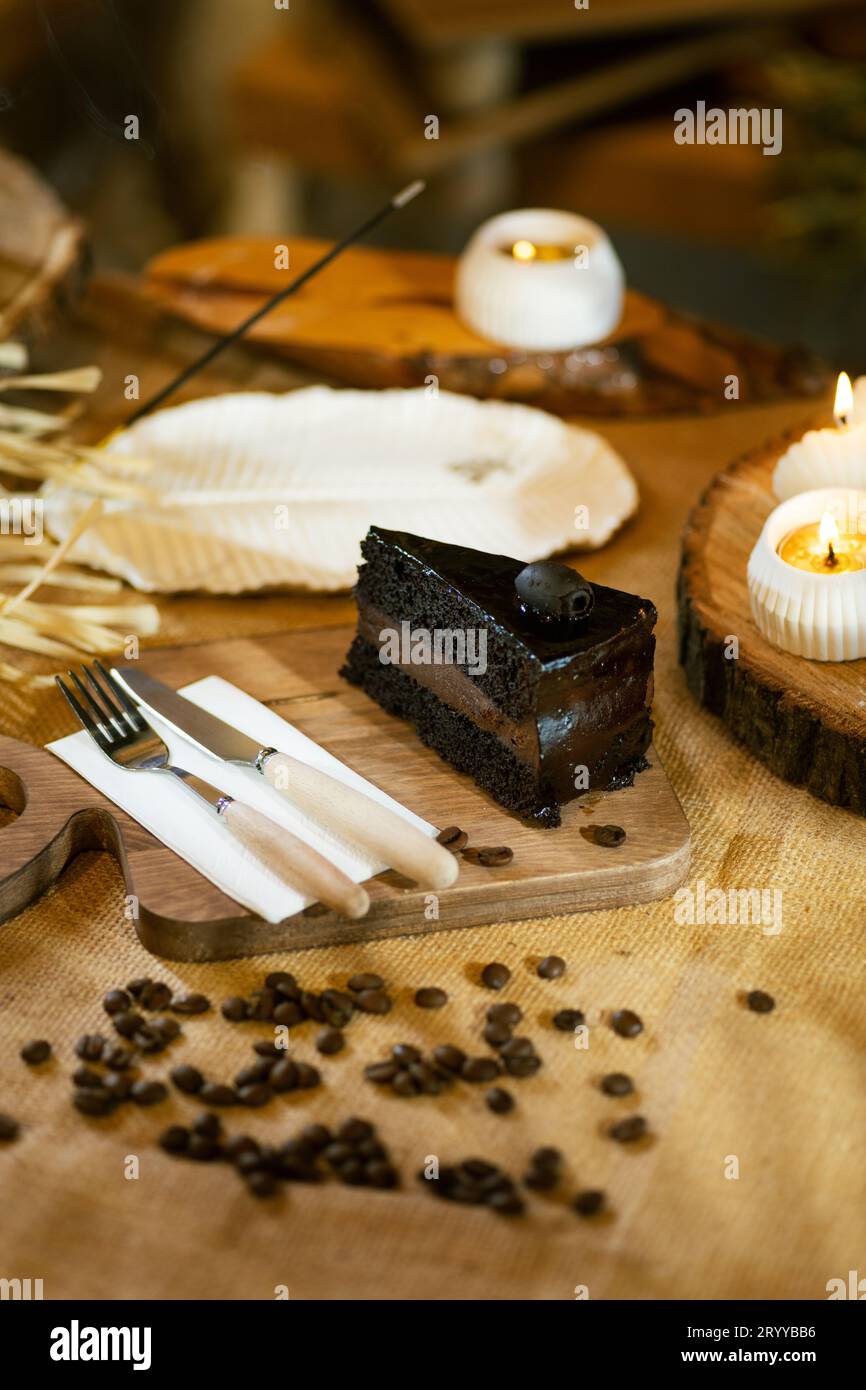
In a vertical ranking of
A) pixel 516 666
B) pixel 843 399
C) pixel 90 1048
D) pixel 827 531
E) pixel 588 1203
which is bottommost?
pixel 588 1203

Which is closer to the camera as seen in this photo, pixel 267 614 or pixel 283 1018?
pixel 283 1018

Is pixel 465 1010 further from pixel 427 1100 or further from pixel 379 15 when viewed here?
pixel 379 15

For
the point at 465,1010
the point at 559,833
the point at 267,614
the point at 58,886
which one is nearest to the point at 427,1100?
the point at 465,1010

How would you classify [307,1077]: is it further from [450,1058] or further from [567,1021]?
[567,1021]

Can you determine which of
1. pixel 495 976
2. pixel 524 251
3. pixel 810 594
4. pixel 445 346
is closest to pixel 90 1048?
pixel 495 976

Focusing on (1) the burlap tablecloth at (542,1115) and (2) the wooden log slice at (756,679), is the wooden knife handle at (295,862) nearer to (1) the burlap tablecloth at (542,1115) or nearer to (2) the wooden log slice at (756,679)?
(1) the burlap tablecloth at (542,1115)

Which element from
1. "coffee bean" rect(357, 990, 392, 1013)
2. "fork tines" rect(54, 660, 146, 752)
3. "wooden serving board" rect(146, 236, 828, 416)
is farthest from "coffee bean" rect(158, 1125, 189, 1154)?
"wooden serving board" rect(146, 236, 828, 416)
